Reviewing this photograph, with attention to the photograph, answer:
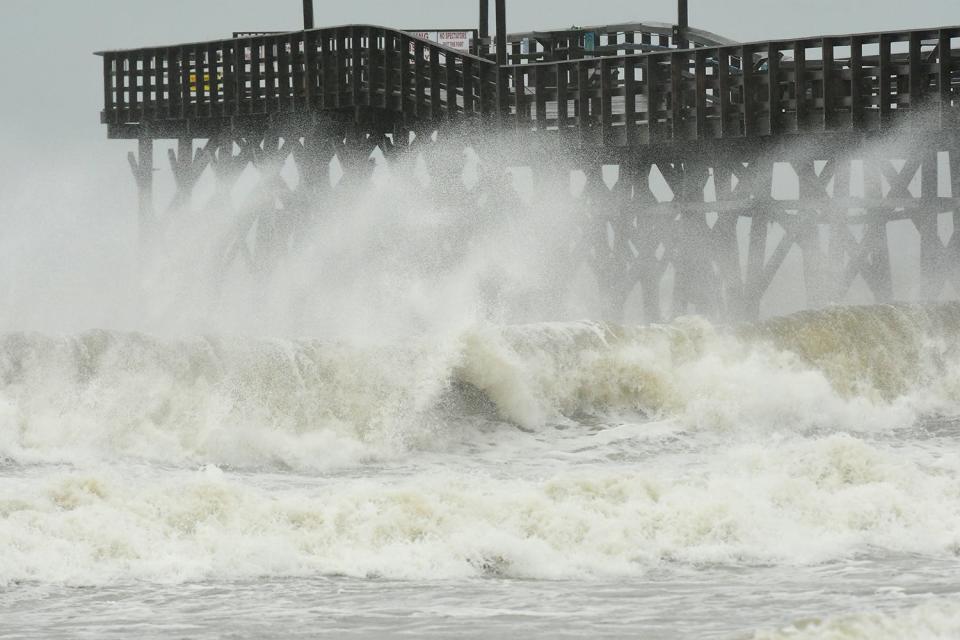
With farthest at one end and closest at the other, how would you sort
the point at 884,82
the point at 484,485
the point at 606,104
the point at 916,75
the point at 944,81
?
the point at 606,104, the point at 884,82, the point at 916,75, the point at 944,81, the point at 484,485

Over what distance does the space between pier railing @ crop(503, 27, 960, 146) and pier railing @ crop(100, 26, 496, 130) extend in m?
1.10

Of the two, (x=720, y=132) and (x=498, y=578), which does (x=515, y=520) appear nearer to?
(x=498, y=578)

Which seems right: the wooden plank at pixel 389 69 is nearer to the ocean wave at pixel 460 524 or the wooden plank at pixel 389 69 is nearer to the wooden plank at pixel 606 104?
the wooden plank at pixel 606 104

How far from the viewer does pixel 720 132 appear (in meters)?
27.4

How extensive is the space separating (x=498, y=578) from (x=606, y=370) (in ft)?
29.8

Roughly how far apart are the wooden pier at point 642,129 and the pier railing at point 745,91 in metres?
0.03

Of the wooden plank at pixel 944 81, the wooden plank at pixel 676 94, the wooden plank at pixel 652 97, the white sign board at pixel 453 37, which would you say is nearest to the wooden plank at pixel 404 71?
the wooden plank at pixel 652 97

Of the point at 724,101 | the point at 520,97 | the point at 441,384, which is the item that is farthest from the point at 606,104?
the point at 441,384

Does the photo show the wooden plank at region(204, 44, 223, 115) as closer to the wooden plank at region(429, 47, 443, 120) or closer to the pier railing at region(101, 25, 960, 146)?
the pier railing at region(101, 25, 960, 146)

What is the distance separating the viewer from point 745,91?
27.1 m

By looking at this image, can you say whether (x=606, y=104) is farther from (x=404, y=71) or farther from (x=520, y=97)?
(x=404, y=71)

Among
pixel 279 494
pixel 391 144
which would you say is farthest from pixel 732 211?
pixel 279 494

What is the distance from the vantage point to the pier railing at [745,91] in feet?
83.8

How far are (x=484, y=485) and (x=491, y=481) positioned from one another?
25.1 inches
